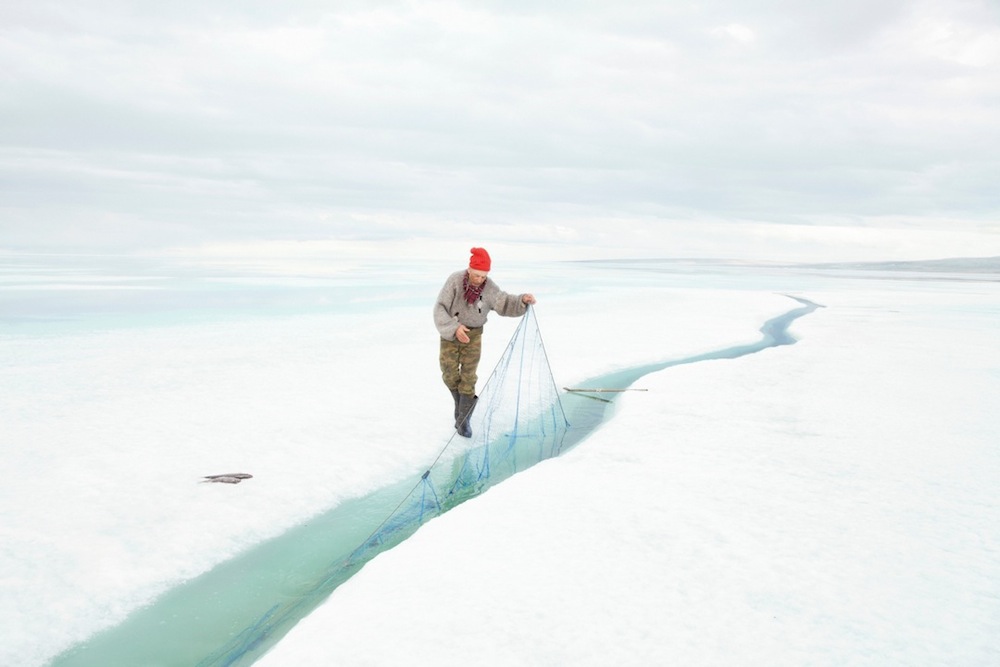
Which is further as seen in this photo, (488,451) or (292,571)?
(488,451)

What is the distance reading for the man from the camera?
485 cm

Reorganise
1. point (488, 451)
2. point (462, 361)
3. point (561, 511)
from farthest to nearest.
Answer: point (462, 361) < point (488, 451) < point (561, 511)

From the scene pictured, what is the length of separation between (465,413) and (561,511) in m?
1.84

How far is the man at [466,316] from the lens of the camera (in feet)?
15.9

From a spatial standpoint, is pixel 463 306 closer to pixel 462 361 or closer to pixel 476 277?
pixel 476 277

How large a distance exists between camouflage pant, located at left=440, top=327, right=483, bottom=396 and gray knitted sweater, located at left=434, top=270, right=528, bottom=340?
98 mm

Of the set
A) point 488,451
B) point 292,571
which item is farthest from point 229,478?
point 488,451

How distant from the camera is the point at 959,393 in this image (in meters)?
6.69

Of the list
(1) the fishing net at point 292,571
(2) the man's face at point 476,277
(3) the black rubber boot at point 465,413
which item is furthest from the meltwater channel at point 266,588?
(2) the man's face at point 476,277

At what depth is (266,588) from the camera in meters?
3.01

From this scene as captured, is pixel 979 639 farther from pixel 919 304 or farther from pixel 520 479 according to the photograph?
pixel 919 304

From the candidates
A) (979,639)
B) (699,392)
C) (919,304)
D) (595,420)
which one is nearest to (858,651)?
(979,639)

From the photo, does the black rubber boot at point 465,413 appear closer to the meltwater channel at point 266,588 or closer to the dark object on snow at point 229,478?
the meltwater channel at point 266,588

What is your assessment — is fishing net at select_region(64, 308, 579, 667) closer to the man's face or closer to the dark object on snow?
the dark object on snow
